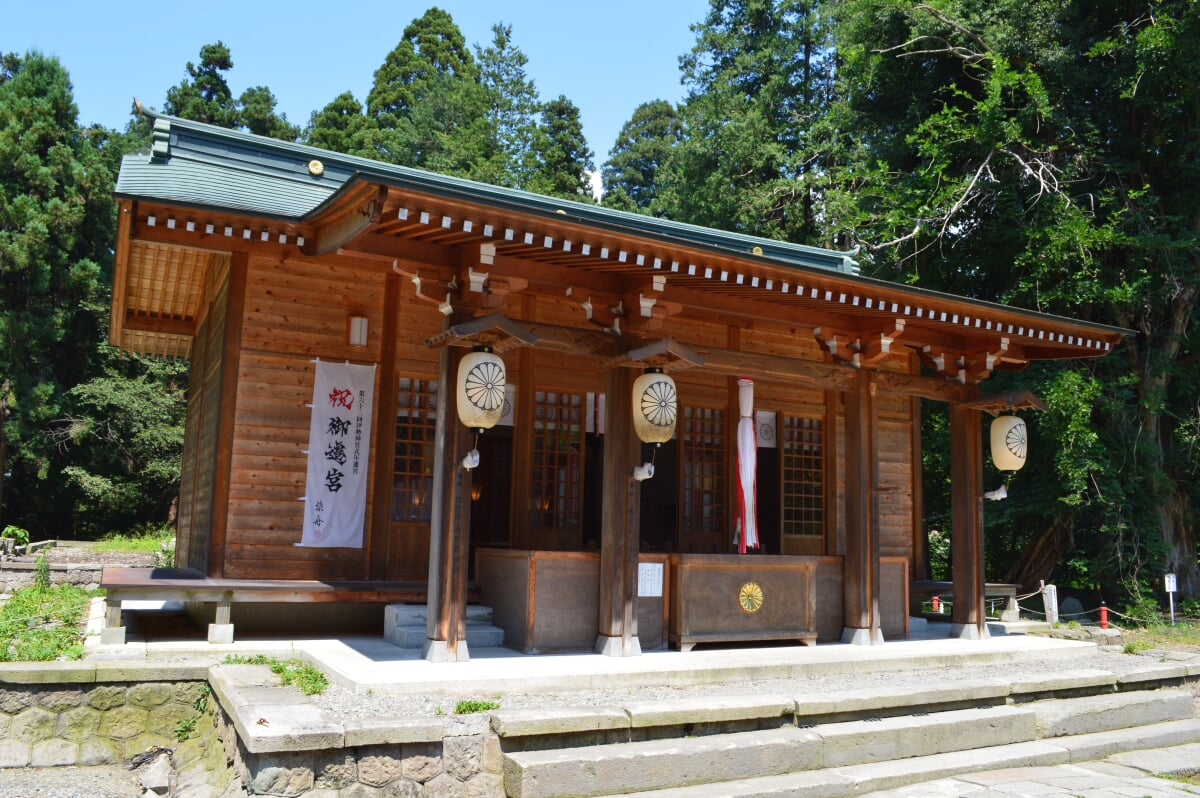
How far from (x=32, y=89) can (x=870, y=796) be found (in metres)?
31.6

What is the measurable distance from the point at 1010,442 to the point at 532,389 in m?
5.30

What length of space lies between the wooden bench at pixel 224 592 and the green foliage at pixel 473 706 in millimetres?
2701

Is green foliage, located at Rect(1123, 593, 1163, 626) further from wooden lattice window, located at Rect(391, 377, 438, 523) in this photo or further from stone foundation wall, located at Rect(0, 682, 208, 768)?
stone foundation wall, located at Rect(0, 682, 208, 768)

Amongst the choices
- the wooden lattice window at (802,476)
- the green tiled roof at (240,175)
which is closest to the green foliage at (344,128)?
the green tiled roof at (240,175)

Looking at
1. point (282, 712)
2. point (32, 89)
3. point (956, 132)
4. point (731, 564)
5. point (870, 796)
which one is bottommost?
point (870, 796)

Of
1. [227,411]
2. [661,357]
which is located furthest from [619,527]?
[227,411]

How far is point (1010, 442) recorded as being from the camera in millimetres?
9805

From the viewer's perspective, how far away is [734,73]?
91.3 feet

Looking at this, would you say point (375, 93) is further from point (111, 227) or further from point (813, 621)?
point (813, 621)

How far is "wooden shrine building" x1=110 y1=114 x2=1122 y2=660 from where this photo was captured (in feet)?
23.5

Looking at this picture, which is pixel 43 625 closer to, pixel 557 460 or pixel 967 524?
pixel 557 460

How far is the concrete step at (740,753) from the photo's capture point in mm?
4988

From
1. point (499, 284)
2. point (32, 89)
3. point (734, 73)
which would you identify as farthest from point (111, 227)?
point (499, 284)

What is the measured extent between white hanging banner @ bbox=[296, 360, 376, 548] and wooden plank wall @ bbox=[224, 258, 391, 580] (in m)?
0.09
